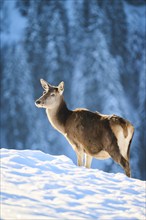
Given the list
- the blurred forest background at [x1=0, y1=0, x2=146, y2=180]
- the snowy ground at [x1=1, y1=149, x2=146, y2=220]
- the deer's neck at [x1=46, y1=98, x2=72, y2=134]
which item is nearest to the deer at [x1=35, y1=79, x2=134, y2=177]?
the deer's neck at [x1=46, y1=98, x2=72, y2=134]

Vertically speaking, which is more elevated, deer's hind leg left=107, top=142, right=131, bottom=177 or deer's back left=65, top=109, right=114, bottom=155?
deer's back left=65, top=109, right=114, bottom=155

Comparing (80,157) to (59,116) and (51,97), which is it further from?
A: (51,97)

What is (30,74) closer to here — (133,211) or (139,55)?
(139,55)

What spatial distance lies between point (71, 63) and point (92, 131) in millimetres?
92179

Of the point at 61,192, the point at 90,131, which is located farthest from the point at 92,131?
the point at 61,192

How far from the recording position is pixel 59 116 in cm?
1209

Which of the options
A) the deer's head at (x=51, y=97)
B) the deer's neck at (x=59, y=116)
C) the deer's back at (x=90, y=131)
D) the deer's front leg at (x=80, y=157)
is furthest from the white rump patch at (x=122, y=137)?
the deer's head at (x=51, y=97)

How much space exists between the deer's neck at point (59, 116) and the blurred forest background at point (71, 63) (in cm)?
6902

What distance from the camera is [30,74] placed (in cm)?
10012

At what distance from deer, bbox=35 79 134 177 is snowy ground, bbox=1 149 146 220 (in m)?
1.62

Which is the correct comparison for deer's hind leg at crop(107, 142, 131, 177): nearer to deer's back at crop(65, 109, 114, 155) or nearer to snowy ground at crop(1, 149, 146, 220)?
deer's back at crop(65, 109, 114, 155)

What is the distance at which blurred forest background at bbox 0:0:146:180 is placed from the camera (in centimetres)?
9150

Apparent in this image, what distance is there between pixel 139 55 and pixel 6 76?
28645 mm

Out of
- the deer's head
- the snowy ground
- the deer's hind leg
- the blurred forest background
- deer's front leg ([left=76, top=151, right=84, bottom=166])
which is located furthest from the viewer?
the blurred forest background
